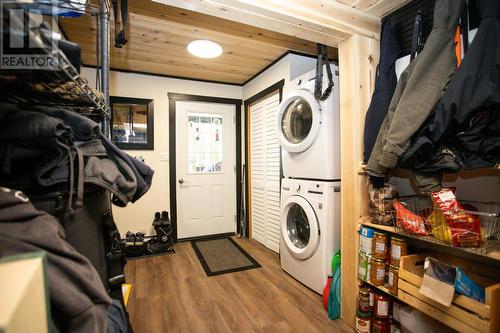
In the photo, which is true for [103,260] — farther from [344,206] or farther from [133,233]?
[133,233]

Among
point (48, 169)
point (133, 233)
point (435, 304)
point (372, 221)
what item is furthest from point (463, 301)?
point (133, 233)

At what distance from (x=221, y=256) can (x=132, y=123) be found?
2.02m

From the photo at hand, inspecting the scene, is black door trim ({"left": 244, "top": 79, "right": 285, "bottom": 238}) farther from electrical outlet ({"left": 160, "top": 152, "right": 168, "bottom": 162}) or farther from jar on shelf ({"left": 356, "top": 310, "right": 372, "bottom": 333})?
jar on shelf ({"left": 356, "top": 310, "right": 372, "bottom": 333})

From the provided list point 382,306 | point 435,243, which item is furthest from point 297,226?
point 435,243

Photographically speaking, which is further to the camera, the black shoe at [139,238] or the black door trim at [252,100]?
the black shoe at [139,238]

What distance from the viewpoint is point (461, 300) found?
3.28 ft

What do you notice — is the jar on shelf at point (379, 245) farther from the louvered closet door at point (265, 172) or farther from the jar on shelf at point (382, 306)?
the louvered closet door at point (265, 172)

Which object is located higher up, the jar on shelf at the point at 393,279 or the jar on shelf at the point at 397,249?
the jar on shelf at the point at 397,249

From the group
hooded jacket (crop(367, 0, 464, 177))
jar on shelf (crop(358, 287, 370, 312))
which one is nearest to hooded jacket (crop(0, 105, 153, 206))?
hooded jacket (crop(367, 0, 464, 177))

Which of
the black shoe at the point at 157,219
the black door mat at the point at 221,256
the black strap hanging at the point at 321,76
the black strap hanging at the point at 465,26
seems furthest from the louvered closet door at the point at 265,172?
the black strap hanging at the point at 465,26

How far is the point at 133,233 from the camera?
2.97 meters

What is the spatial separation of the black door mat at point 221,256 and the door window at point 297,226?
580mm

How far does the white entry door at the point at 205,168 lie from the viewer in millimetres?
3312
